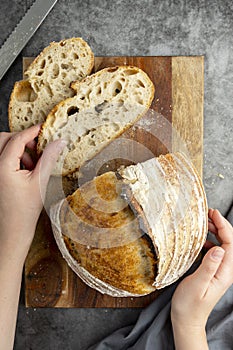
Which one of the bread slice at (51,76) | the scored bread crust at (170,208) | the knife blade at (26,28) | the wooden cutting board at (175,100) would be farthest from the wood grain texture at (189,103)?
the knife blade at (26,28)

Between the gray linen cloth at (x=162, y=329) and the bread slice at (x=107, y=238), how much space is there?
16 centimetres

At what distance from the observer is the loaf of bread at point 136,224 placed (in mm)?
1146

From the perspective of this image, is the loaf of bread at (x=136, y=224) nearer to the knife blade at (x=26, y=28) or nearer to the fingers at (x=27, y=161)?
the fingers at (x=27, y=161)

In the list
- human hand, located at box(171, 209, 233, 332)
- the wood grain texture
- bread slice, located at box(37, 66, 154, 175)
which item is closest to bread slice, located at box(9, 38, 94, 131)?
bread slice, located at box(37, 66, 154, 175)

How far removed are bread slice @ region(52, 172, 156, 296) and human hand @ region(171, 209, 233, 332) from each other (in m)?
0.12

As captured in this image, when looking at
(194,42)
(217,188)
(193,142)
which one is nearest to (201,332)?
(217,188)

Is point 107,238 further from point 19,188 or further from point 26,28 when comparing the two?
point 26,28

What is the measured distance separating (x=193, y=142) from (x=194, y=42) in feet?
0.90

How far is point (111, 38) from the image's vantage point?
4.53 ft

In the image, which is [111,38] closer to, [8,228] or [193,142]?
[193,142]

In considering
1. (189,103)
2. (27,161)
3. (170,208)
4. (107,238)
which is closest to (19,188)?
(27,161)

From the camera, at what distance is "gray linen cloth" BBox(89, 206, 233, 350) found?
134cm

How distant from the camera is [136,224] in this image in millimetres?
1147

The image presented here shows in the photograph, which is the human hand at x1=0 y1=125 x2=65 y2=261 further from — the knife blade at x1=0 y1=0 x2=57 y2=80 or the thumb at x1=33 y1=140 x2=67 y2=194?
the knife blade at x1=0 y1=0 x2=57 y2=80
